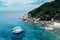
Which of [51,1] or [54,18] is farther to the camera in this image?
[51,1]

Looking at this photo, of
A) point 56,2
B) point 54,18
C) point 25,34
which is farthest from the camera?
point 56,2

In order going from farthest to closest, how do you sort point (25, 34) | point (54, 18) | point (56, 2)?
1. point (56, 2)
2. point (54, 18)
3. point (25, 34)

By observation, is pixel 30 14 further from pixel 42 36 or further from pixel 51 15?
pixel 42 36

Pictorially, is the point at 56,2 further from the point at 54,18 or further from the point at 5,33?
the point at 5,33

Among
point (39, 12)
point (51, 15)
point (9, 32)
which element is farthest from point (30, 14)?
point (9, 32)

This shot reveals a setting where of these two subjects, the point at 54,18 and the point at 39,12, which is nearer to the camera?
the point at 54,18

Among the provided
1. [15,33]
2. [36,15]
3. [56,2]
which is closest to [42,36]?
[15,33]
